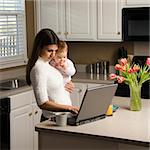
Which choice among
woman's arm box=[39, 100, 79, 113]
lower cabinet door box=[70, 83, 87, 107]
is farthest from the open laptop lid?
lower cabinet door box=[70, 83, 87, 107]

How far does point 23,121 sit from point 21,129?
90mm

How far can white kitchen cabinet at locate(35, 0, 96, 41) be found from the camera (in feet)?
15.1

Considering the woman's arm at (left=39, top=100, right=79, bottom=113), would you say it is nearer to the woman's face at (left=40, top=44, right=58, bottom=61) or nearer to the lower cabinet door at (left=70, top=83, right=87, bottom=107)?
the woman's face at (left=40, top=44, right=58, bottom=61)

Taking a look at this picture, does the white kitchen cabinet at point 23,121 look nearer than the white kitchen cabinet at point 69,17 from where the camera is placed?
Yes

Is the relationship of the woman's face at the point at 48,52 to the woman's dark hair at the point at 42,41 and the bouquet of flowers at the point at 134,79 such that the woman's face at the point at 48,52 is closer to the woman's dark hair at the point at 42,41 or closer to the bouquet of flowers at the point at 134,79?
the woman's dark hair at the point at 42,41

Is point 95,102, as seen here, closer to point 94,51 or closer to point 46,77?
point 46,77

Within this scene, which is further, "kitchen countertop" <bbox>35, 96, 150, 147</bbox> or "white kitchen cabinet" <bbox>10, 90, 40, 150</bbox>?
"white kitchen cabinet" <bbox>10, 90, 40, 150</bbox>

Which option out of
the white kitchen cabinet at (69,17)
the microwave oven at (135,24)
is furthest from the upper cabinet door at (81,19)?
the microwave oven at (135,24)

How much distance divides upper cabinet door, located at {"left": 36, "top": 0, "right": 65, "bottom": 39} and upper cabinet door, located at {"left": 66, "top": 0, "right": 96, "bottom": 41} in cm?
9

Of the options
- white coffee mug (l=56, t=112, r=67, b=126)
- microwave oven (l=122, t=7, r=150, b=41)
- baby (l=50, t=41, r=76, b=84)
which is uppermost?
microwave oven (l=122, t=7, r=150, b=41)

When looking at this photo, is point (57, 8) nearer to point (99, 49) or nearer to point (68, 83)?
point (99, 49)

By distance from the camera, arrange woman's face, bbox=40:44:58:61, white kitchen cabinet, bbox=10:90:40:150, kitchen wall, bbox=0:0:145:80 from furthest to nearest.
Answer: kitchen wall, bbox=0:0:145:80
white kitchen cabinet, bbox=10:90:40:150
woman's face, bbox=40:44:58:61

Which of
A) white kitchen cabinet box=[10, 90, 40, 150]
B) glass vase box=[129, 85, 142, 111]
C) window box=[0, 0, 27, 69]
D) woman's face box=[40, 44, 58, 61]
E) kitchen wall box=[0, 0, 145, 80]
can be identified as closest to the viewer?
woman's face box=[40, 44, 58, 61]

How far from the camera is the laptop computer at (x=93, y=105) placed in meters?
2.23
